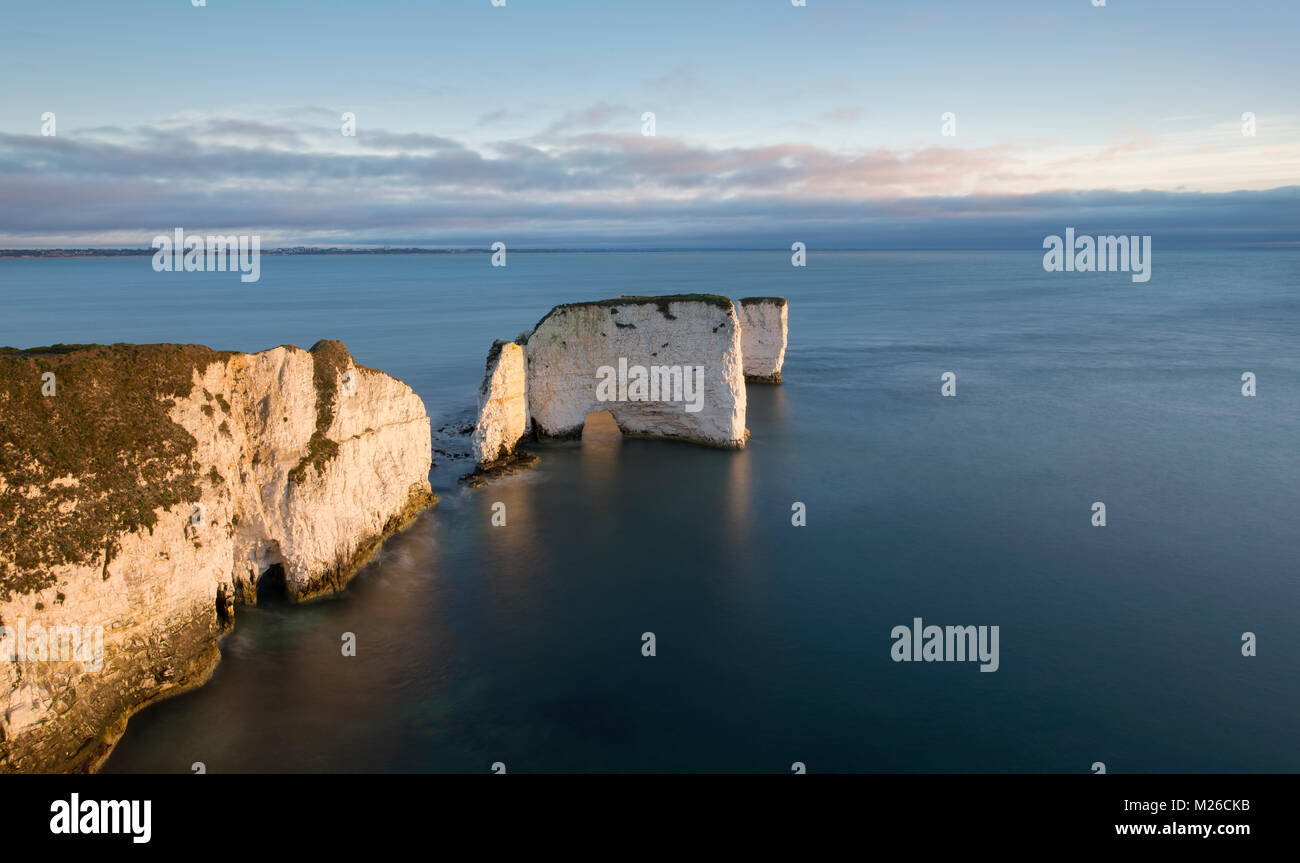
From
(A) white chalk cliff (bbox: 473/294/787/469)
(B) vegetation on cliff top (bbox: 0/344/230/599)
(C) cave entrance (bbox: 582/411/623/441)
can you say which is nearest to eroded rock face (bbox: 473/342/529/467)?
(A) white chalk cliff (bbox: 473/294/787/469)

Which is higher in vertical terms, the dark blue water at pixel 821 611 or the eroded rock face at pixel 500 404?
the eroded rock face at pixel 500 404

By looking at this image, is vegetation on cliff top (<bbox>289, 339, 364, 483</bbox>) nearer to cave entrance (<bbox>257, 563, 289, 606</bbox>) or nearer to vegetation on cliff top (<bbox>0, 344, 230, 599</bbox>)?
cave entrance (<bbox>257, 563, 289, 606</bbox>)

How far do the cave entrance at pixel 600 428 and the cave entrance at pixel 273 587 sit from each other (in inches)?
761

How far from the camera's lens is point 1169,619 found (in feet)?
69.7

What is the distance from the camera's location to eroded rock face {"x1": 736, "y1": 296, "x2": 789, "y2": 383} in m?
53.0

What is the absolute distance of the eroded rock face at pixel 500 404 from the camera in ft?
113

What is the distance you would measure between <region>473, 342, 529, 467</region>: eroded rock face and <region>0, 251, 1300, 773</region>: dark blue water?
2.42 metres

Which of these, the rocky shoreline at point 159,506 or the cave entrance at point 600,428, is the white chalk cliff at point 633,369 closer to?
the cave entrance at point 600,428

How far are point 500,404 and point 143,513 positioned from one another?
64.3 feet

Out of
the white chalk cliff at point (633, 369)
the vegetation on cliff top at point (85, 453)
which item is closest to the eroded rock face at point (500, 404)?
the white chalk cliff at point (633, 369)

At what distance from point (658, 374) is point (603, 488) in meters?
8.31

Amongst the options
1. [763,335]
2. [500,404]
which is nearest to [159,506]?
[500,404]
